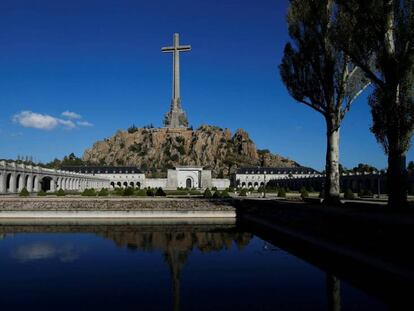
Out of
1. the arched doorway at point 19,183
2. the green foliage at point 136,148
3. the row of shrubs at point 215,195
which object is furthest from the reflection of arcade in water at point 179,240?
the green foliage at point 136,148

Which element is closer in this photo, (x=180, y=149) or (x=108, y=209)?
(x=108, y=209)

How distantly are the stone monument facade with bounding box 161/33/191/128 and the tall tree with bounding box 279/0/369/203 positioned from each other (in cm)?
11085

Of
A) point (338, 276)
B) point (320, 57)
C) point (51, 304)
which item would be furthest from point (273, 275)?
point (320, 57)

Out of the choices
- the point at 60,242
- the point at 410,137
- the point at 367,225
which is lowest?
the point at 60,242

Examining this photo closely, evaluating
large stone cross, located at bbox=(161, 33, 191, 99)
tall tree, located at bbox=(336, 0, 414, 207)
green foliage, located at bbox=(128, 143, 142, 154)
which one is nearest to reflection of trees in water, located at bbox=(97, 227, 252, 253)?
tall tree, located at bbox=(336, 0, 414, 207)

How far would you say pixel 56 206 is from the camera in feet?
122

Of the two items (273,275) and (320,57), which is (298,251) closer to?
(273,275)

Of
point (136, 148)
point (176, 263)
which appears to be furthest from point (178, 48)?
point (176, 263)

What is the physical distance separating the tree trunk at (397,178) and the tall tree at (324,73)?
8124mm

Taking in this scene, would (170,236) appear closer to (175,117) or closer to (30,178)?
(30,178)

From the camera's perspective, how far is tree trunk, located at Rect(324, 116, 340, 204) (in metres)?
29.1

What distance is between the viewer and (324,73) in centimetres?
2880

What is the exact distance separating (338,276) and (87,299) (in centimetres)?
879

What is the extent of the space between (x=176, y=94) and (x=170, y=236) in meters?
123
